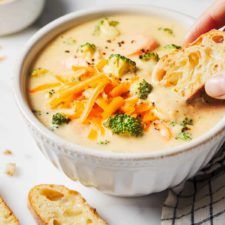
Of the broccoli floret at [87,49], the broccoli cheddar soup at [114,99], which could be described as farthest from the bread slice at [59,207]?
the broccoli floret at [87,49]

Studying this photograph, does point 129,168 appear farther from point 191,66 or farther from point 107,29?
point 107,29

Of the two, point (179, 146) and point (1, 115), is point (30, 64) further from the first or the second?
point (179, 146)

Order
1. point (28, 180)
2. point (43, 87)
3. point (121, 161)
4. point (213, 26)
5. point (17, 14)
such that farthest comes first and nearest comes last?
point (17, 14), point (213, 26), point (28, 180), point (43, 87), point (121, 161)

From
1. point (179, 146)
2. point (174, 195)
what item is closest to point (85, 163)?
point (179, 146)

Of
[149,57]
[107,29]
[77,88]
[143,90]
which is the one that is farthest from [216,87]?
[107,29]

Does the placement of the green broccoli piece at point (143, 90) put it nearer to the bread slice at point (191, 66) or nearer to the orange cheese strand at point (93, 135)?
the bread slice at point (191, 66)

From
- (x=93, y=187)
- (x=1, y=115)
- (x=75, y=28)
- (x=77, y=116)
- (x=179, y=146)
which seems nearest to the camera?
(x=179, y=146)

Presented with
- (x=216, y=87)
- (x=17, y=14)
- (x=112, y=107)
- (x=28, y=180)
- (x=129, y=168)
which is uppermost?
(x=216, y=87)
